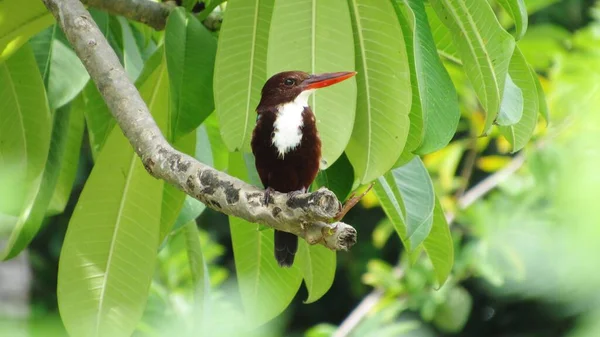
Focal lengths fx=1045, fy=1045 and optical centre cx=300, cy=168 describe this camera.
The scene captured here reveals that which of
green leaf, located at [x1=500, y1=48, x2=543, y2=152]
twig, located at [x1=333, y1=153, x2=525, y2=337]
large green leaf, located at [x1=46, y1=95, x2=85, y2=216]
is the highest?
green leaf, located at [x1=500, y1=48, x2=543, y2=152]

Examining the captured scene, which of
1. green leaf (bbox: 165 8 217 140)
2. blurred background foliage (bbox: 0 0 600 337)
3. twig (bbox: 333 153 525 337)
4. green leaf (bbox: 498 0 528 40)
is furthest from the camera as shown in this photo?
twig (bbox: 333 153 525 337)

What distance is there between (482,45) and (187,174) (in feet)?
2.42

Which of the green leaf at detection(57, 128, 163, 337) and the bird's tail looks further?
the green leaf at detection(57, 128, 163, 337)

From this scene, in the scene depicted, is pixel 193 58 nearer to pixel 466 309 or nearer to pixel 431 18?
pixel 431 18

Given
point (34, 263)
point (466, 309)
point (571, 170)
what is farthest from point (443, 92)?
point (34, 263)

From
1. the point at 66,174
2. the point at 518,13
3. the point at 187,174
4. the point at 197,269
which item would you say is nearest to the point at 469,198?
the point at 197,269

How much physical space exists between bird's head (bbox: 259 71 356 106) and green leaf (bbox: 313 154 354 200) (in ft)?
0.74

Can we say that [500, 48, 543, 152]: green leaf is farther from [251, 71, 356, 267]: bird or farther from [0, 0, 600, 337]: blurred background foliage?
[0, 0, 600, 337]: blurred background foliage

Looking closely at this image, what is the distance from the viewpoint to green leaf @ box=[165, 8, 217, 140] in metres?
2.34

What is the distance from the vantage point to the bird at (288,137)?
2094 mm

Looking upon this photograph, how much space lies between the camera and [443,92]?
7.18 feet

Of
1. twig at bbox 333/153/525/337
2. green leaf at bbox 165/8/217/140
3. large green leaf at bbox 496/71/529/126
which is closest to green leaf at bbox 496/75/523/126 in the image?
large green leaf at bbox 496/71/529/126

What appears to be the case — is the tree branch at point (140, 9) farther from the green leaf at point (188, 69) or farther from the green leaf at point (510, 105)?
the green leaf at point (510, 105)

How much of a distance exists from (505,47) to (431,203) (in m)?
0.42
